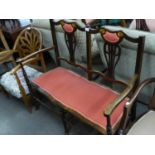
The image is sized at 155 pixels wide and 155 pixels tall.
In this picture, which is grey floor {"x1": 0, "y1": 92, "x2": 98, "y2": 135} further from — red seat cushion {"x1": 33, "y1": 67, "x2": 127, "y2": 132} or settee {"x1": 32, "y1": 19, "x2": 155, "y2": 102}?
settee {"x1": 32, "y1": 19, "x2": 155, "y2": 102}

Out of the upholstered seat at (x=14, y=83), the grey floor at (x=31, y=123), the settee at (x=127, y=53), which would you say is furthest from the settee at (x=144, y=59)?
the upholstered seat at (x=14, y=83)

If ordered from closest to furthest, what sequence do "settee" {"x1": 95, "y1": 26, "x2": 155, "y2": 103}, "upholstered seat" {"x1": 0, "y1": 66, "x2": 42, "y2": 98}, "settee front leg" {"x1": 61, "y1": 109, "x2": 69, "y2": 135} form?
"settee" {"x1": 95, "y1": 26, "x2": 155, "y2": 103} → "settee front leg" {"x1": 61, "y1": 109, "x2": 69, "y2": 135} → "upholstered seat" {"x1": 0, "y1": 66, "x2": 42, "y2": 98}

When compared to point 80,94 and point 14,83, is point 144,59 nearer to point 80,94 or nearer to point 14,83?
point 80,94

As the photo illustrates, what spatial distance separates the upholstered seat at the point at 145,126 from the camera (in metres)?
1.18

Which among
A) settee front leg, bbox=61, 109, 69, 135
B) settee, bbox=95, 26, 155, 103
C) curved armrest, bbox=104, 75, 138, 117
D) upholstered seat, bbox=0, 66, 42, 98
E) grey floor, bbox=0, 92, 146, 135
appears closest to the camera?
curved armrest, bbox=104, 75, 138, 117

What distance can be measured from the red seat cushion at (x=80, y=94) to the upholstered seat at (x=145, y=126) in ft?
0.48

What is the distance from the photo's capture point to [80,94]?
5.31ft

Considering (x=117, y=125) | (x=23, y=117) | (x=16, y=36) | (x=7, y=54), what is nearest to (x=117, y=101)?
(x=117, y=125)

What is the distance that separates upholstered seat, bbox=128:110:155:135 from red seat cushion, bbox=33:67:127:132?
0.14 meters

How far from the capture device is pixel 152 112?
1.31m

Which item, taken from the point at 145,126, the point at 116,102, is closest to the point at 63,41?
the point at 116,102

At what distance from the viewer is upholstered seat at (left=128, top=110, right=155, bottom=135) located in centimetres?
118

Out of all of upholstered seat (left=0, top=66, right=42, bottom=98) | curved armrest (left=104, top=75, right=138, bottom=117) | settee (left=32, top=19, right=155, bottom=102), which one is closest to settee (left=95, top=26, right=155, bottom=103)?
settee (left=32, top=19, right=155, bottom=102)

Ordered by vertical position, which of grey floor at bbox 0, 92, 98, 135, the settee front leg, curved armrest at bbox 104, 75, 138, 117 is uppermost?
curved armrest at bbox 104, 75, 138, 117
